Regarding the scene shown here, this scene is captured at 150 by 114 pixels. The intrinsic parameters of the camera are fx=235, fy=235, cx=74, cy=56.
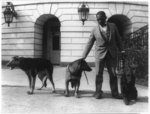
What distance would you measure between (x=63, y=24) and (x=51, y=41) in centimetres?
278

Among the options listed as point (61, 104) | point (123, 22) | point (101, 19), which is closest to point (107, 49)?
point (101, 19)

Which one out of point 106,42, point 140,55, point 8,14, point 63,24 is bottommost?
point 140,55

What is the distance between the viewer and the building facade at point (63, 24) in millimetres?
14961

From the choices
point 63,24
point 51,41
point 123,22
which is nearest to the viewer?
point 63,24

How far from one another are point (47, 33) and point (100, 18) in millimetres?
12488

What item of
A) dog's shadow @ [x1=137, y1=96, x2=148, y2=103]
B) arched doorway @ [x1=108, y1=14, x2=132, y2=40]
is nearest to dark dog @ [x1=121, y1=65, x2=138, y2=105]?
dog's shadow @ [x1=137, y1=96, x2=148, y2=103]

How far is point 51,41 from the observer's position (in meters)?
17.6

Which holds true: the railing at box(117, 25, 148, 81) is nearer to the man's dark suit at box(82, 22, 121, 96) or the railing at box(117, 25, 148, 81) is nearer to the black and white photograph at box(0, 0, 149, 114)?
the black and white photograph at box(0, 0, 149, 114)

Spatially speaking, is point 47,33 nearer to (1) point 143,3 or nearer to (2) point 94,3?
(2) point 94,3

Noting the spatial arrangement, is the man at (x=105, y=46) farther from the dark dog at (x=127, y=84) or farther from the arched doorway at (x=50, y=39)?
the arched doorway at (x=50, y=39)

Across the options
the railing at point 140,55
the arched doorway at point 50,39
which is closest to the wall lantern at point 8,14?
the arched doorway at point 50,39

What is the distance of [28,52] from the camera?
629 inches

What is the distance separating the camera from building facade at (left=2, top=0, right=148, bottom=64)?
49.1ft

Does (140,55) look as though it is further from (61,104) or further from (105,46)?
(61,104)
